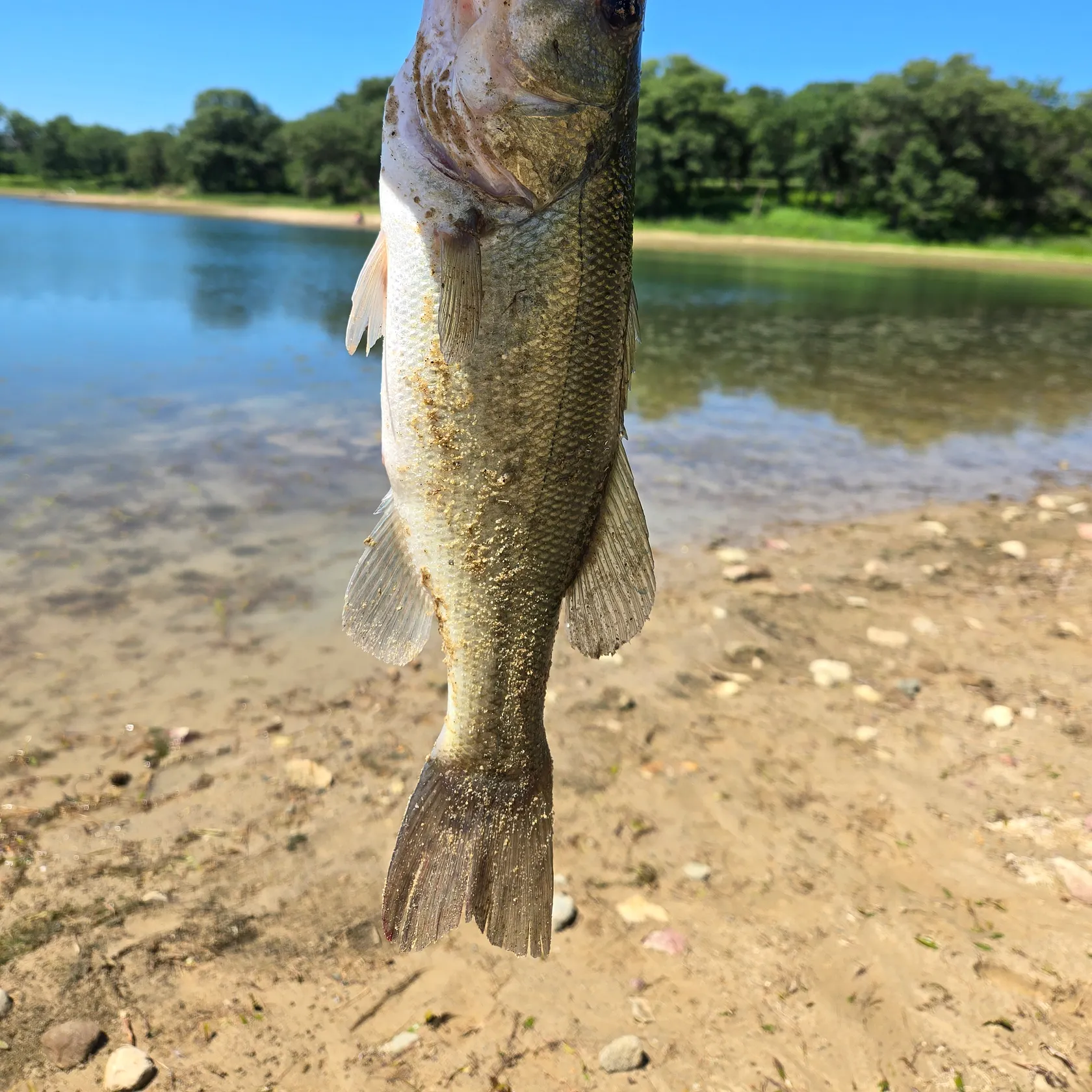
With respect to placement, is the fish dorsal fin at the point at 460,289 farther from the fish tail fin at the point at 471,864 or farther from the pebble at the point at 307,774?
the pebble at the point at 307,774

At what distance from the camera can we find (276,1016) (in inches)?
119

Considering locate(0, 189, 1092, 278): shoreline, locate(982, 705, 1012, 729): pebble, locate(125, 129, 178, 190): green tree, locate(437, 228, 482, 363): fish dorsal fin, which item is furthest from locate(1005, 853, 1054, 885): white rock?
locate(125, 129, 178, 190): green tree

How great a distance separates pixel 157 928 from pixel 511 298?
9.90ft

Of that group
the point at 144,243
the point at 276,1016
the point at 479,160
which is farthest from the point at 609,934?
the point at 144,243

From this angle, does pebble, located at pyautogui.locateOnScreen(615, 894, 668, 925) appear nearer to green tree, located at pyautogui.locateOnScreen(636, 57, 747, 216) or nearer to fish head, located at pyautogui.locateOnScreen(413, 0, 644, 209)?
fish head, located at pyautogui.locateOnScreen(413, 0, 644, 209)

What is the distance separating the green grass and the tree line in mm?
1919

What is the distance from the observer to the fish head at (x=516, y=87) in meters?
1.82

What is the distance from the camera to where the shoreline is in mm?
53406

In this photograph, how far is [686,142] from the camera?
233 feet

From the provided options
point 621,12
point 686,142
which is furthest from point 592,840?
point 686,142

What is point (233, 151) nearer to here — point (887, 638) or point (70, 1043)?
point (887, 638)

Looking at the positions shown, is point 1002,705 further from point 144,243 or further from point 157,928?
point 144,243

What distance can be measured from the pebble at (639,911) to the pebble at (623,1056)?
1.97 feet

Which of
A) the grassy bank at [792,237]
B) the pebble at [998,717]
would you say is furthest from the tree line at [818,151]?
the pebble at [998,717]
